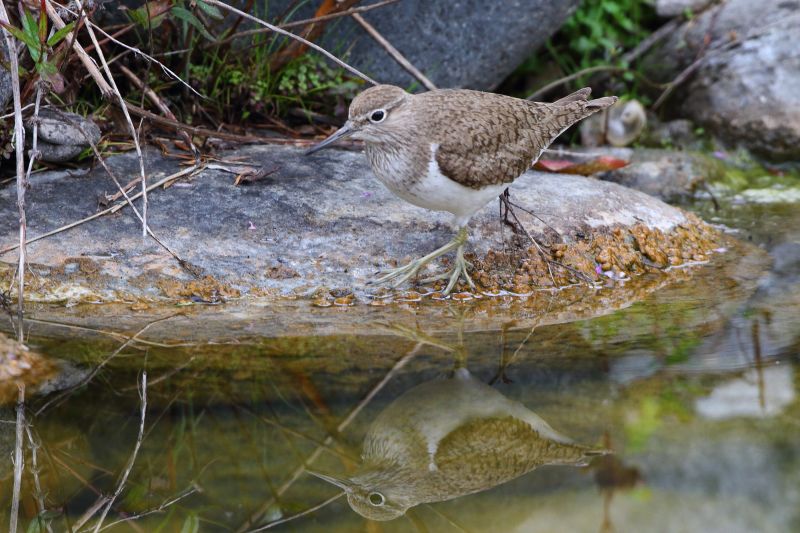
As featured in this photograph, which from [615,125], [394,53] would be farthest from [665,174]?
[394,53]

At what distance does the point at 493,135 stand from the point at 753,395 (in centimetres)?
199

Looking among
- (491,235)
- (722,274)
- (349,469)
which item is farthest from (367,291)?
(722,274)

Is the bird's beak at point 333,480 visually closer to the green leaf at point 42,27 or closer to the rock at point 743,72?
the green leaf at point 42,27

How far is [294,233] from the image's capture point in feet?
17.4

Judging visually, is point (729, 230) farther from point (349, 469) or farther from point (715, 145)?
point (349, 469)

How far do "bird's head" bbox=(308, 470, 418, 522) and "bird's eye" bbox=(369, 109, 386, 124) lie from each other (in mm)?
2146

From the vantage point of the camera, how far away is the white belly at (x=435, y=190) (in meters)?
4.71

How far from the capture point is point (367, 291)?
5.09 metres

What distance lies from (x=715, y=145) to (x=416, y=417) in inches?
215

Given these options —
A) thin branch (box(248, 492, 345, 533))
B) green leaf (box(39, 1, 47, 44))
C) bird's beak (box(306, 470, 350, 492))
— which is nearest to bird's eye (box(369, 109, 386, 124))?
green leaf (box(39, 1, 47, 44))

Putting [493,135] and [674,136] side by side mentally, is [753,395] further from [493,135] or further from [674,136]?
[674,136]

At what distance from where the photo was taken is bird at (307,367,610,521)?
3.29m

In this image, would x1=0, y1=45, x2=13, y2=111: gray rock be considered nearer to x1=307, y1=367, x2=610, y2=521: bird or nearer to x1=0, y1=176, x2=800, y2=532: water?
x1=0, y1=176, x2=800, y2=532: water

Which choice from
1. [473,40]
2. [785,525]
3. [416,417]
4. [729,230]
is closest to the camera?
[785,525]
